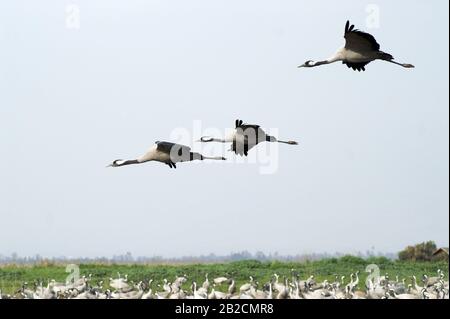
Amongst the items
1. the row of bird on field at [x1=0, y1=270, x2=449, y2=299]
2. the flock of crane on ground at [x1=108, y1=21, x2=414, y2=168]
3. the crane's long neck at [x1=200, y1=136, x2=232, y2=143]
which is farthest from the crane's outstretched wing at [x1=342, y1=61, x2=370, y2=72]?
the row of bird on field at [x1=0, y1=270, x2=449, y2=299]

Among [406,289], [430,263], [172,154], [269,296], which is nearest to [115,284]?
[269,296]

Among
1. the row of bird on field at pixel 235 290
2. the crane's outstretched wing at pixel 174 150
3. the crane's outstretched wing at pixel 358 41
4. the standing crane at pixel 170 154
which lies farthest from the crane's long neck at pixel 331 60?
the row of bird on field at pixel 235 290

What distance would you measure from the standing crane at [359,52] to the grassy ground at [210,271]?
4908 mm

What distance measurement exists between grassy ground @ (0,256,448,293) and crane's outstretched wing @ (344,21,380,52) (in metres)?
5.34

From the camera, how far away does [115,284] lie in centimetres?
1744

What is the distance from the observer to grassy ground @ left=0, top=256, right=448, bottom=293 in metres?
17.9

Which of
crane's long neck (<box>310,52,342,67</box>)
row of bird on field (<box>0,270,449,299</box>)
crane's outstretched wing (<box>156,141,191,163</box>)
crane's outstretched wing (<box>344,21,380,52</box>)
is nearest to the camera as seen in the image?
crane's outstretched wing (<box>344,21,380,52</box>)

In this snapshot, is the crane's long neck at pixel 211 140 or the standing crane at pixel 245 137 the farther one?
the crane's long neck at pixel 211 140

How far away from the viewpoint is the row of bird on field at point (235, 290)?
16250 millimetres

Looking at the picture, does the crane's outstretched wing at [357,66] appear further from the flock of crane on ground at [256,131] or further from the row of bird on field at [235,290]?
the row of bird on field at [235,290]

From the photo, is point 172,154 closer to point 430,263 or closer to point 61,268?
point 61,268

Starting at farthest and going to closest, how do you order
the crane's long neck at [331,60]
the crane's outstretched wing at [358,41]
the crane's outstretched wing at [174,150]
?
1. the crane's long neck at [331,60]
2. the crane's outstretched wing at [174,150]
3. the crane's outstretched wing at [358,41]

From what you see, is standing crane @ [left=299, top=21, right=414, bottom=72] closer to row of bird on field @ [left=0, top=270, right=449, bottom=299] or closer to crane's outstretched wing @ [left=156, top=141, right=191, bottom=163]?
crane's outstretched wing @ [left=156, top=141, right=191, bottom=163]

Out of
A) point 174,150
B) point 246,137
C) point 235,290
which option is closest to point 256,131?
point 246,137
